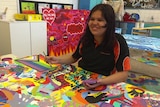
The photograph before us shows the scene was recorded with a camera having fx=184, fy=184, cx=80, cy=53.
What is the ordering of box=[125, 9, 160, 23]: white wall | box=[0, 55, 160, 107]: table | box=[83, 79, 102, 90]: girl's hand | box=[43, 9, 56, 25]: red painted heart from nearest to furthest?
box=[0, 55, 160, 107]: table < box=[83, 79, 102, 90]: girl's hand < box=[43, 9, 56, 25]: red painted heart < box=[125, 9, 160, 23]: white wall

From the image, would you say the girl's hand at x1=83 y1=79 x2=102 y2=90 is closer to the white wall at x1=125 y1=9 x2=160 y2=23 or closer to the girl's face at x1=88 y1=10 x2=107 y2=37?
the girl's face at x1=88 y1=10 x2=107 y2=37

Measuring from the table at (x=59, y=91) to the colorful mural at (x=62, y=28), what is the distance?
8.46 feet

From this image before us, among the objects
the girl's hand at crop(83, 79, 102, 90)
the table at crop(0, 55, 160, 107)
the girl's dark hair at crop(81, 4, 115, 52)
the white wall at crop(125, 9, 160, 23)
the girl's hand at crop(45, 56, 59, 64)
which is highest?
the white wall at crop(125, 9, 160, 23)

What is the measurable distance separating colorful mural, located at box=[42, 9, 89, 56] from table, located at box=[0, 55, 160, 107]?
258 cm

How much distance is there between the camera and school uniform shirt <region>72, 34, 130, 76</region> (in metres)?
1.23

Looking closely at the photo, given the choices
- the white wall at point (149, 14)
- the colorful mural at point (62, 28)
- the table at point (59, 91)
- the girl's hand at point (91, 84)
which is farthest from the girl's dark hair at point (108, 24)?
the white wall at point (149, 14)

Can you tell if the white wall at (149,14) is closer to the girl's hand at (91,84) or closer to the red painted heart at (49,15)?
the red painted heart at (49,15)

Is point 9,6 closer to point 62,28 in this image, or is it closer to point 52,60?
point 62,28

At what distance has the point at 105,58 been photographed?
134 cm

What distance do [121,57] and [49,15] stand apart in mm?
2812

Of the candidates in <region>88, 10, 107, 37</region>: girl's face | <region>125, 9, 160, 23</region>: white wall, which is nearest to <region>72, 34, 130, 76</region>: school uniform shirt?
<region>88, 10, 107, 37</region>: girl's face

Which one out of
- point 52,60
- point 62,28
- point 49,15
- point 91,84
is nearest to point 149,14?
point 62,28

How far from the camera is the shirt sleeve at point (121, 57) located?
3.95ft

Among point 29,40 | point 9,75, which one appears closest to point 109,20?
point 9,75
